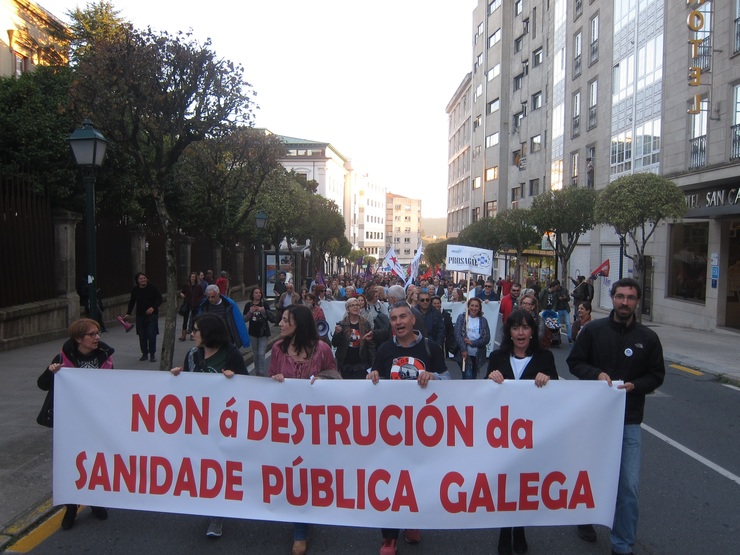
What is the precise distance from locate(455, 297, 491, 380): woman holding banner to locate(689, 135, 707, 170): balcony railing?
1559cm

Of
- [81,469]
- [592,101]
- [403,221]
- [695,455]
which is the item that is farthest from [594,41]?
[403,221]

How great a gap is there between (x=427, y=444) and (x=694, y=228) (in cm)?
2154

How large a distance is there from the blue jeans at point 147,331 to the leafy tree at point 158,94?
2.07 metres

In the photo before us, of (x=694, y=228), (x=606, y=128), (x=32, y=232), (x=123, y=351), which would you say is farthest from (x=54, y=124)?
(x=606, y=128)

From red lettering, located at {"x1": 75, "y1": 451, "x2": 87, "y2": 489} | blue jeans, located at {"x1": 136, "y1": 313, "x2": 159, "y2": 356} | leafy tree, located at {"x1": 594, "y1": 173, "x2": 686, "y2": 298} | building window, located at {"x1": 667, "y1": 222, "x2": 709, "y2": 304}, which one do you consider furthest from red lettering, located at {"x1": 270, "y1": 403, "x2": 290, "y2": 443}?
building window, located at {"x1": 667, "y1": 222, "x2": 709, "y2": 304}

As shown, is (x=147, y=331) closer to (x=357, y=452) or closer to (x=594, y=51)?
(x=357, y=452)

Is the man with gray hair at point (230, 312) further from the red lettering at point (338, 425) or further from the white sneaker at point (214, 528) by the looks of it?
the red lettering at point (338, 425)

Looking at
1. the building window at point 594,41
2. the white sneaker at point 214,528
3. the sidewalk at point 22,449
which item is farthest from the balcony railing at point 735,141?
the white sneaker at point 214,528

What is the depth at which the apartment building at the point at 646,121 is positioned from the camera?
66.1ft

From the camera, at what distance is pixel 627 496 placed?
13.6ft

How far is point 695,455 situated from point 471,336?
3.13m

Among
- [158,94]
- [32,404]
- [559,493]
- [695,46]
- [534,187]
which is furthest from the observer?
[534,187]

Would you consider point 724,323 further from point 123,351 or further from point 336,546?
point 336,546

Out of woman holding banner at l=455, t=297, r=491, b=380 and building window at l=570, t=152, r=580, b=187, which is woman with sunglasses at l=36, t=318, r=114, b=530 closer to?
woman holding banner at l=455, t=297, r=491, b=380
